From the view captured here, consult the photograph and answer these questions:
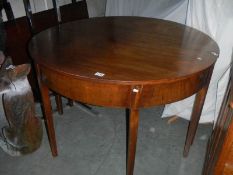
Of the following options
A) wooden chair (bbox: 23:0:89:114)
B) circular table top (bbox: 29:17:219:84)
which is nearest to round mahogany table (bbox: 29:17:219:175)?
circular table top (bbox: 29:17:219:84)

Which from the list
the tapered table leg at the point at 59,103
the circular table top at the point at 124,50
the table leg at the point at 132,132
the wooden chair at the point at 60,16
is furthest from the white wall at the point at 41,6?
the table leg at the point at 132,132

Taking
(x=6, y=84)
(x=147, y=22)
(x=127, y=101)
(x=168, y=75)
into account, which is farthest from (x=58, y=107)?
(x=168, y=75)

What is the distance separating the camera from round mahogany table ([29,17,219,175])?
38.4 inches

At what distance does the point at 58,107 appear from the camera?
1.93m

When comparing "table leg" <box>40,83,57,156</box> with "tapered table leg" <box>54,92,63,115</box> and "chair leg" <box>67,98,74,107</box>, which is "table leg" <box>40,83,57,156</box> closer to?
"tapered table leg" <box>54,92,63,115</box>

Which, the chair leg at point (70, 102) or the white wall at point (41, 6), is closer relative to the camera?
the white wall at point (41, 6)

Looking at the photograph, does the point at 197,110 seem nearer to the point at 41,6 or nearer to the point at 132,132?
the point at 132,132

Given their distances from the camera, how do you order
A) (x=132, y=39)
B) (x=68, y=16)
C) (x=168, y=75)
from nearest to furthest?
(x=168, y=75) < (x=132, y=39) < (x=68, y=16)

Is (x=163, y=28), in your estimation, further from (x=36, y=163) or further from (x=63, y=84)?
(x=36, y=163)

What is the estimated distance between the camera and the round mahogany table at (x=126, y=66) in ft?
3.20

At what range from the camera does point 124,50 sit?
1.17 metres

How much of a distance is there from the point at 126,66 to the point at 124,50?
164mm

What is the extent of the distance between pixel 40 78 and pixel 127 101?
433 mm

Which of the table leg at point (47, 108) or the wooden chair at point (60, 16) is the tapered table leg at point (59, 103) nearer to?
the wooden chair at point (60, 16)
